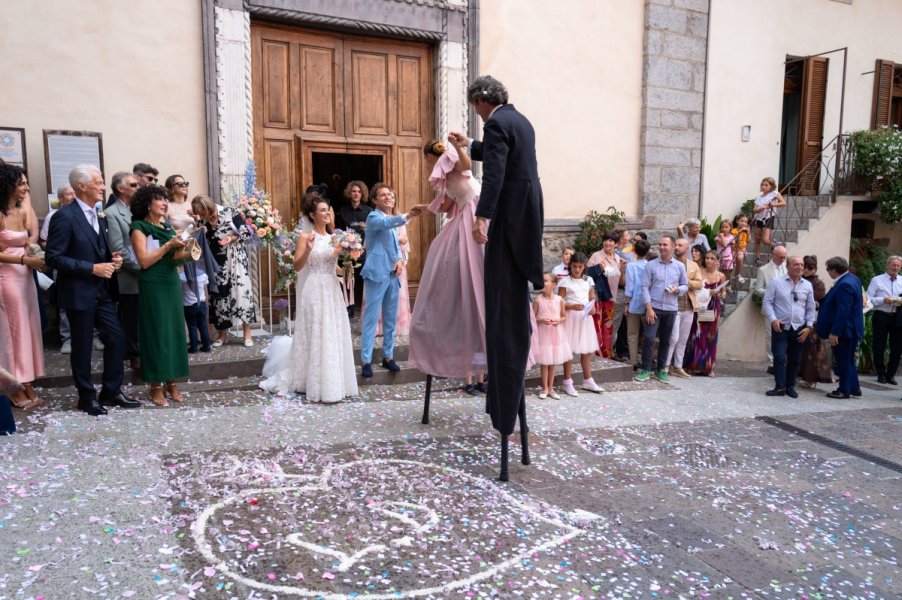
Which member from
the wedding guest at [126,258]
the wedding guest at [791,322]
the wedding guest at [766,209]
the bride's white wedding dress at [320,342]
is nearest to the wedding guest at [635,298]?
the wedding guest at [791,322]

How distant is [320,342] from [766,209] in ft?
29.5

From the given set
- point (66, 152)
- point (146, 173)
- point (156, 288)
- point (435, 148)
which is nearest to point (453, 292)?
point (435, 148)

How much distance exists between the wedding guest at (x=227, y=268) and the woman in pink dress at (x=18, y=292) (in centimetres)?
192

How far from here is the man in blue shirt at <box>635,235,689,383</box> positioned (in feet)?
27.3

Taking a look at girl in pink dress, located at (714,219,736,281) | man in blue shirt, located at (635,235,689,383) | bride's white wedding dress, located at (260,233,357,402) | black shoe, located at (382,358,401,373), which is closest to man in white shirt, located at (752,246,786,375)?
girl in pink dress, located at (714,219,736,281)

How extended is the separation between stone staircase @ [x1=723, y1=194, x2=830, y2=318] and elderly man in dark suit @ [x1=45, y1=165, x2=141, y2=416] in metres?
9.59

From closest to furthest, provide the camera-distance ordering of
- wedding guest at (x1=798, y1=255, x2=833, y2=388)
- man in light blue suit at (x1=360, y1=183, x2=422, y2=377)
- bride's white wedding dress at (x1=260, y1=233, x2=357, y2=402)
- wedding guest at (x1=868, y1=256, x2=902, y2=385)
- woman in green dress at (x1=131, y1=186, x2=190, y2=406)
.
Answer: woman in green dress at (x1=131, y1=186, x2=190, y2=406), bride's white wedding dress at (x1=260, y1=233, x2=357, y2=402), man in light blue suit at (x1=360, y1=183, x2=422, y2=377), wedding guest at (x1=798, y1=255, x2=833, y2=388), wedding guest at (x1=868, y1=256, x2=902, y2=385)

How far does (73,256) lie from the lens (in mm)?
5309

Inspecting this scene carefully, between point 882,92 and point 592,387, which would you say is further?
point 882,92

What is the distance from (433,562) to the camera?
326cm

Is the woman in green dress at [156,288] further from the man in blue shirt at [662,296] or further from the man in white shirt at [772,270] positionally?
the man in white shirt at [772,270]

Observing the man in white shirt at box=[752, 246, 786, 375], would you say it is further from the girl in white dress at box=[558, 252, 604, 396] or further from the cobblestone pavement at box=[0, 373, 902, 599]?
the cobblestone pavement at box=[0, 373, 902, 599]

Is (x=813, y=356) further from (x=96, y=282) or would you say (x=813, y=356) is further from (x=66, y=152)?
(x=66, y=152)

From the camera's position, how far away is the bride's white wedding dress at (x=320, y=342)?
6.01 metres
